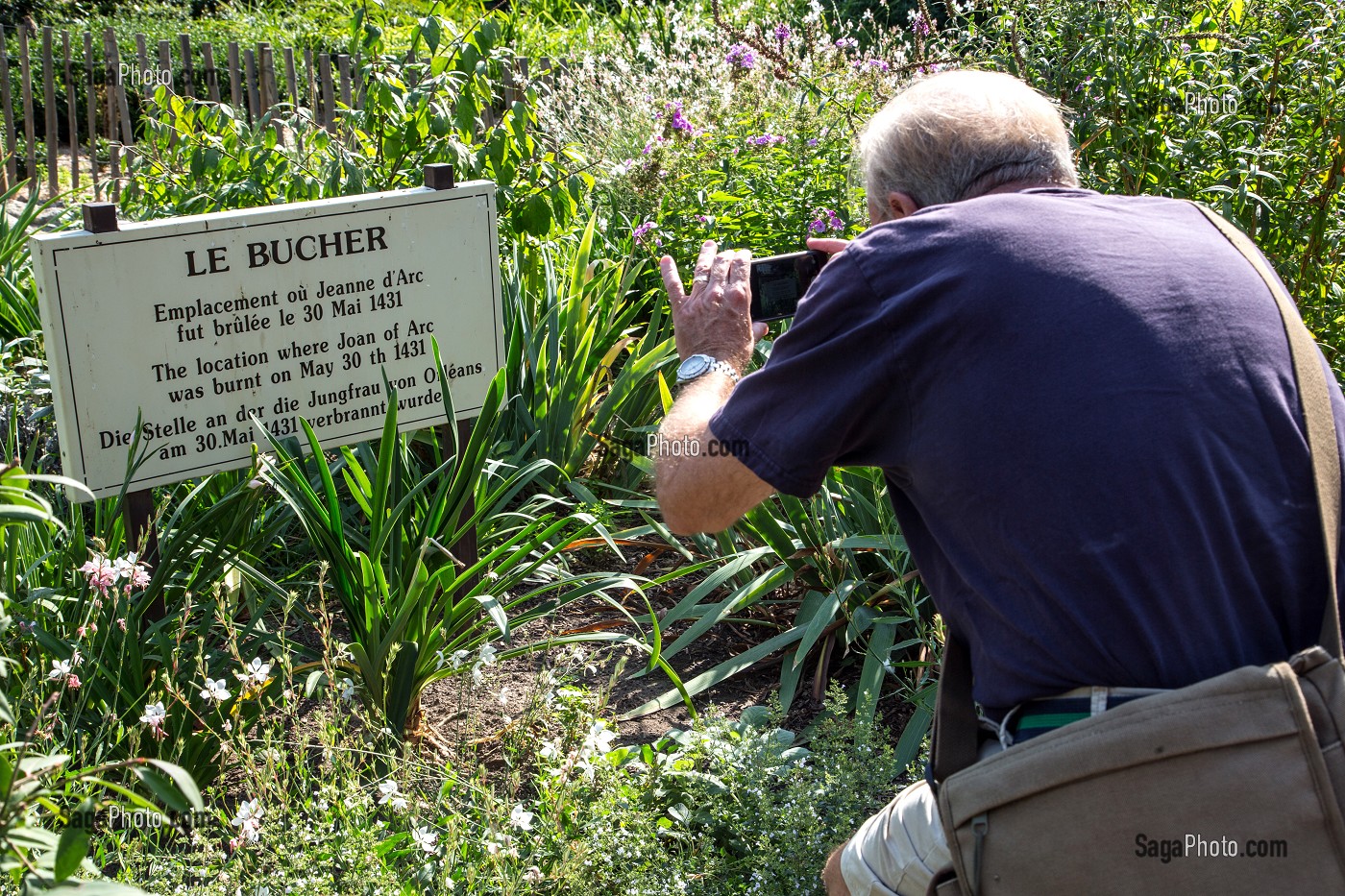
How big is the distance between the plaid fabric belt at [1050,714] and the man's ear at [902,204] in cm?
A: 71

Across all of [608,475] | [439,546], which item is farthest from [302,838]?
[608,475]

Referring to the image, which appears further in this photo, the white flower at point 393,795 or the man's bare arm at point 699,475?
the white flower at point 393,795

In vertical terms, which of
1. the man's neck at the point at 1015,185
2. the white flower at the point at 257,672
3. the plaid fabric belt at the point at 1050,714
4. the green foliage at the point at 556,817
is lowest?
the green foliage at the point at 556,817

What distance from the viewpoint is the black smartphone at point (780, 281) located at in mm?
2291

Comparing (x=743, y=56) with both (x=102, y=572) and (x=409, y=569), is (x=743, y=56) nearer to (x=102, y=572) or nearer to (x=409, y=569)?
(x=409, y=569)

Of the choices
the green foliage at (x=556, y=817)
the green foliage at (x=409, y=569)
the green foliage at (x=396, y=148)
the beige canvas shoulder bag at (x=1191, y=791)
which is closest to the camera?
the beige canvas shoulder bag at (x=1191, y=791)

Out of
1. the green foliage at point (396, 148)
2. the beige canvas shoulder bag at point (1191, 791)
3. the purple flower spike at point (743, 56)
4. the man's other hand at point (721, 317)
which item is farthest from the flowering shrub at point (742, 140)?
the beige canvas shoulder bag at point (1191, 791)

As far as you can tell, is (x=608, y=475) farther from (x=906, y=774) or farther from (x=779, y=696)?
(x=906, y=774)

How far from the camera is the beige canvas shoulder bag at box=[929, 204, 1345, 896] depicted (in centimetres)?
135

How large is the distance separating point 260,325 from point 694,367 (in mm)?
1422

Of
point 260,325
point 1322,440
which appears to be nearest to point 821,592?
point 260,325

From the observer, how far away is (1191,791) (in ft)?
4.49

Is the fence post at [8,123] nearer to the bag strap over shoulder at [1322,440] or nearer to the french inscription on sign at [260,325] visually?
the french inscription on sign at [260,325]

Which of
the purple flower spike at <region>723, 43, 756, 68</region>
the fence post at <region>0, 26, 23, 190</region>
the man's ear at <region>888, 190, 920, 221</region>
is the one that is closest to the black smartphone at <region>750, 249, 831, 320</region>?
the man's ear at <region>888, 190, 920, 221</region>
